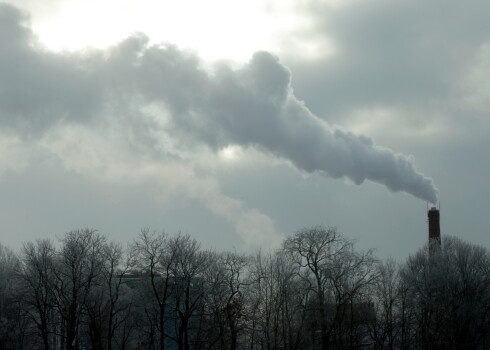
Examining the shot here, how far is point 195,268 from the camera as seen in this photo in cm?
6544

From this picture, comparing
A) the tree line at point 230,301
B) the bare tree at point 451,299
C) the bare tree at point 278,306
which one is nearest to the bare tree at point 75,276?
the tree line at point 230,301

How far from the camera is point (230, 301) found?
2544 inches

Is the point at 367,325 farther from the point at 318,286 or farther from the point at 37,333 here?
the point at 37,333

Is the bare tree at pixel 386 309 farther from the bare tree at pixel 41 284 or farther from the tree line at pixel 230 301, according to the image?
the bare tree at pixel 41 284

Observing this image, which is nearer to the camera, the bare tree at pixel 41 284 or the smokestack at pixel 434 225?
the bare tree at pixel 41 284

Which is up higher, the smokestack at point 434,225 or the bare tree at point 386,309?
the smokestack at point 434,225

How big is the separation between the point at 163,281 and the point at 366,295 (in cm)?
1922

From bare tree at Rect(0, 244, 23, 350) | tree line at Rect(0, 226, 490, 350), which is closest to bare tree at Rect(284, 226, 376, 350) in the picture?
tree line at Rect(0, 226, 490, 350)

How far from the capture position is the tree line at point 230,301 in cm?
6338

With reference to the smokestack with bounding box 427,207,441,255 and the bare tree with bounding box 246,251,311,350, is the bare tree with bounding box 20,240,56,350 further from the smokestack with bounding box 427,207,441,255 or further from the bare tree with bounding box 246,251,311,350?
the smokestack with bounding box 427,207,441,255

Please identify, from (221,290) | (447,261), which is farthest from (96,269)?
(447,261)

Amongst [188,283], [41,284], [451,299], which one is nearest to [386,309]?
[451,299]

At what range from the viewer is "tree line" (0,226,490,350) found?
6338 cm

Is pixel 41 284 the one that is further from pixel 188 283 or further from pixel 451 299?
pixel 451 299
